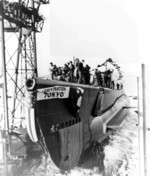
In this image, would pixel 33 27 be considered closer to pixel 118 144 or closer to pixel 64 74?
pixel 64 74

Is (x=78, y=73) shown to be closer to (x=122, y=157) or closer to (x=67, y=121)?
(x=67, y=121)

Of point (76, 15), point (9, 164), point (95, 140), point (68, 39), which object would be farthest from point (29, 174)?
point (76, 15)

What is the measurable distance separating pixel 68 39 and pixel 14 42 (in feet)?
3.70

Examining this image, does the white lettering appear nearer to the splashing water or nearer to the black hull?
the black hull

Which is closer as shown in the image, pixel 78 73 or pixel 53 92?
pixel 53 92

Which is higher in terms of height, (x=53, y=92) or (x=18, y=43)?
(x=18, y=43)

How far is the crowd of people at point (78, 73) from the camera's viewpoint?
3088 mm

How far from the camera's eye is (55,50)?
296 centimetres

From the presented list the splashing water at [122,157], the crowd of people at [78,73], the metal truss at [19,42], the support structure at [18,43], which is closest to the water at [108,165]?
the splashing water at [122,157]

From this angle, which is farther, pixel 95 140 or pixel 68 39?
pixel 95 140

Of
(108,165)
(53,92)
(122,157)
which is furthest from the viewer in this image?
(122,157)

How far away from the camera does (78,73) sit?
11.6 ft

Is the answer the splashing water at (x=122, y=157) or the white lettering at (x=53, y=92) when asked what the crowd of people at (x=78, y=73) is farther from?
the splashing water at (x=122, y=157)

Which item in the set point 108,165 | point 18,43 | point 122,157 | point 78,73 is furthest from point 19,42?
point 122,157
